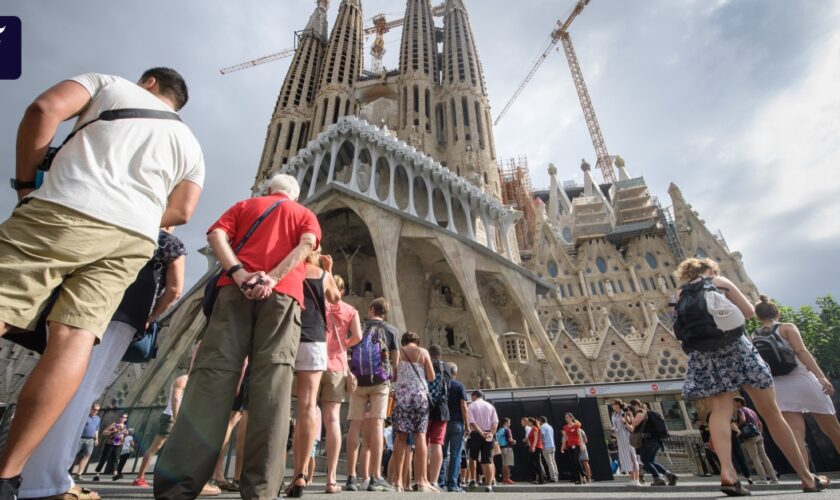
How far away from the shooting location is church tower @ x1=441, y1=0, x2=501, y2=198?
1093 inches

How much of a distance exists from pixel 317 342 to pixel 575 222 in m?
43.5

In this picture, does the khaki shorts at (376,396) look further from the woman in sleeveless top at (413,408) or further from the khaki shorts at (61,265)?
the khaki shorts at (61,265)

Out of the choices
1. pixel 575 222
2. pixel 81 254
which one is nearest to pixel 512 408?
pixel 81 254

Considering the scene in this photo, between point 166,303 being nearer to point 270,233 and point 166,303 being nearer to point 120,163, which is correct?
point 270,233

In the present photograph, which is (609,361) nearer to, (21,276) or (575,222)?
(575,222)

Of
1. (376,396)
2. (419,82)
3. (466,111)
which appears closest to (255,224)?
(376,396)

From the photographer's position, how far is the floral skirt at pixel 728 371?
2.95 meters

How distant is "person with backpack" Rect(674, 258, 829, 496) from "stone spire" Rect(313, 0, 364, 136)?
30.6 meters

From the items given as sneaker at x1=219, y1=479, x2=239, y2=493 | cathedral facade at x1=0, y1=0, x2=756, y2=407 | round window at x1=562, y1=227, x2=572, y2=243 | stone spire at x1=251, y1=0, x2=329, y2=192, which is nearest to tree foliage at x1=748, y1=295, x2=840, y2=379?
cathedral facade at x1=0, y1=0, x2=756, y2=407

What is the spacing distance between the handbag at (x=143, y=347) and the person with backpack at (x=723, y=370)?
3.54m

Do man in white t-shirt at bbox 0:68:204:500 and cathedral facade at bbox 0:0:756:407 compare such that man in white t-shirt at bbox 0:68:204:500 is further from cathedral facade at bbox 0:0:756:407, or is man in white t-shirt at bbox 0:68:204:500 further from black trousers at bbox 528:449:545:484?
cathedral facade at bbox 0:0:756:407

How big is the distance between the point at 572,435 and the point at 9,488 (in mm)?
8127

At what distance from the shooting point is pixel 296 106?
3484 centimetres

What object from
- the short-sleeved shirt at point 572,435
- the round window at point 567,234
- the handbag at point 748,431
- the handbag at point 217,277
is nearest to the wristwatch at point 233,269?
the handbag at point 217,277
